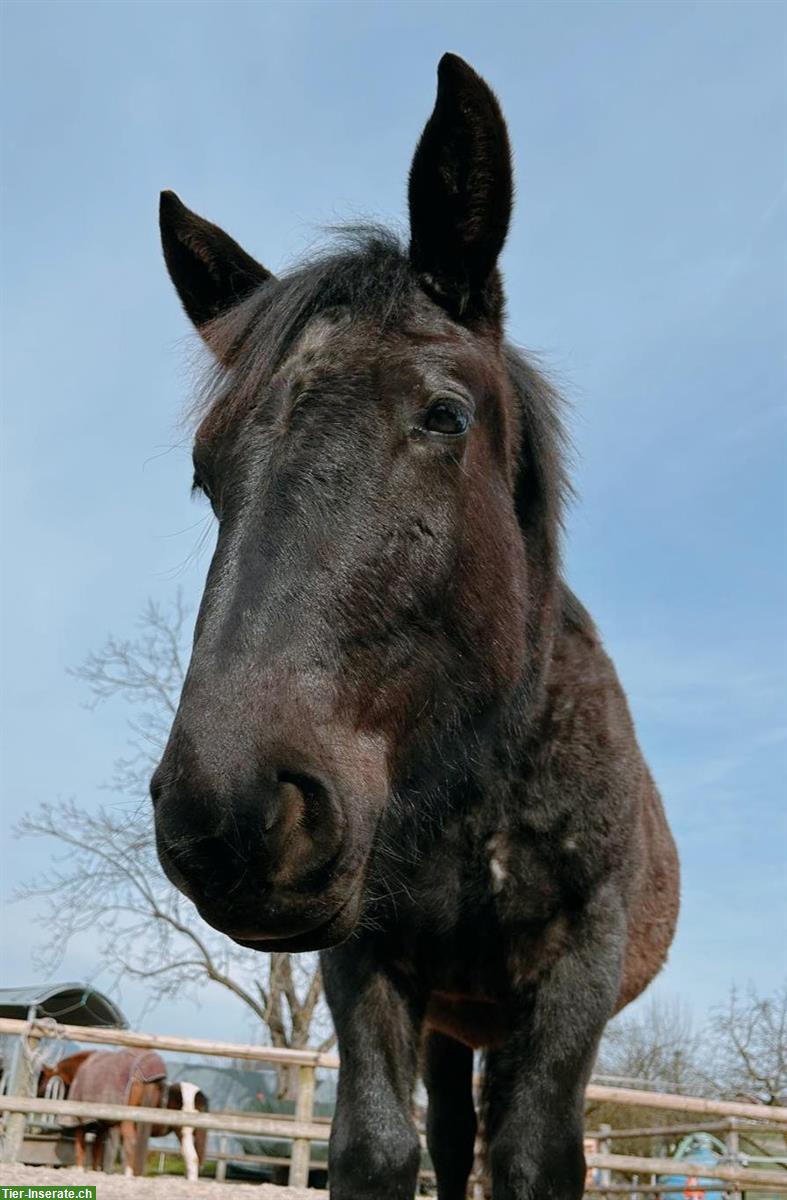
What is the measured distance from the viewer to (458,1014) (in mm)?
3947

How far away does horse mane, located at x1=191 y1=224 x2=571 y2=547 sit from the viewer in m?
2.82

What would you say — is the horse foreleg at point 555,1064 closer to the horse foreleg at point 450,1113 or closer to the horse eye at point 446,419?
the horse foreleg at point 450,1113

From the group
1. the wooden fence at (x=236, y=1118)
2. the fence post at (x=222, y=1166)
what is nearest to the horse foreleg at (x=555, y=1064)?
the wooden fence at (x=236, y=1118)

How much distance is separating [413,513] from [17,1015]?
24.9 metres

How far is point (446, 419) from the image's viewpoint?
108 inches

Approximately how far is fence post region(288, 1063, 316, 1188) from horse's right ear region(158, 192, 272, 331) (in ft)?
31.3

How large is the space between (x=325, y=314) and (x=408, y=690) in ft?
3.53

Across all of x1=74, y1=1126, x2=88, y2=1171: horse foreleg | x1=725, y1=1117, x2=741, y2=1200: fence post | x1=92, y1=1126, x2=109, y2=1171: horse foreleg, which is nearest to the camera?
x1=725, y1=1117, x2=741, y2=1200: fence post

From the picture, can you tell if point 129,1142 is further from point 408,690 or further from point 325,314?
point 325,314

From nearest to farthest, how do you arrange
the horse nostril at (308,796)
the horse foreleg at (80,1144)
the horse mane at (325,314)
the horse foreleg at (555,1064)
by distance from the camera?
the horse nostril at (308,796), the horse mane at (325,314), the horse foreleg at (555,1064), the horse foreleg at (80,1144)

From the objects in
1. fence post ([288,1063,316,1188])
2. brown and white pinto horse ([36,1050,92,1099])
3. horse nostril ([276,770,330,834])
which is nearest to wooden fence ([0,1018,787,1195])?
fence post ([288,1063,316,1188])

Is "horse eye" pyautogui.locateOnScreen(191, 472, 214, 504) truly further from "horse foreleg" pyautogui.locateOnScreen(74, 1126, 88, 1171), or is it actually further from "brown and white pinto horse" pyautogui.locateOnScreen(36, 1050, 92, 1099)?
"brown and white pinto horse" pyautogui.locateOnScreen(36, 1050, 92, 1099)

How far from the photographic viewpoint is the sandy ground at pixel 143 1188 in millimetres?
7852

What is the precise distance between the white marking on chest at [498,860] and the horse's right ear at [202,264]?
2.07 metres
